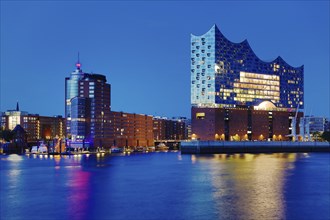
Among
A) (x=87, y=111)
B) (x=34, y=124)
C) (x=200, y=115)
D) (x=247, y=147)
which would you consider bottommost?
(x=247, y=147)

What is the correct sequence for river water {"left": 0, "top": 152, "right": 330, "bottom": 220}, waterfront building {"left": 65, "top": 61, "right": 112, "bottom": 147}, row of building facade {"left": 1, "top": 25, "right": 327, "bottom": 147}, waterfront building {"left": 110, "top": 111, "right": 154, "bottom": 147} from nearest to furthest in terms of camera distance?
river water {"left": 0, "top": 152, "right": 330, "bottom": 220}, row of building facade {"left": 1, "top": 25, "right": 327, "bottom": 147}, waterfront building {"left": 65, "top": 61, "right": 112, "bottom": 147}, waterfront building {"left": 110, "top": 111, "right": 154, "bottom": 147}

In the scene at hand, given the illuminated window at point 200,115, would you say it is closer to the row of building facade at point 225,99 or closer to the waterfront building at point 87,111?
the row of building facade at point 225,99

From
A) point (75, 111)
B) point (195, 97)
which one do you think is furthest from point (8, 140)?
point (195, 97)

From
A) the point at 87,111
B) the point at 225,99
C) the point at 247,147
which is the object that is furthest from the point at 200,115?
the point at 87,111

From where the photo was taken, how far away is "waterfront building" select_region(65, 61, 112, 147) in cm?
15600

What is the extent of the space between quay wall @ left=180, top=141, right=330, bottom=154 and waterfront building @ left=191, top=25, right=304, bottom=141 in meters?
4.92

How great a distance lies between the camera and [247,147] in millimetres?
114375

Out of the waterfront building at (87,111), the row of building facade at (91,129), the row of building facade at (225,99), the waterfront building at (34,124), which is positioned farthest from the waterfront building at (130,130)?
the waterfront building at (34,124)

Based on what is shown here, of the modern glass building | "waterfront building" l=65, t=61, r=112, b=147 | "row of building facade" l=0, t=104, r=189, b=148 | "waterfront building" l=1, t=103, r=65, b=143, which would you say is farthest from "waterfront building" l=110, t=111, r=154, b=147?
the modern glass building

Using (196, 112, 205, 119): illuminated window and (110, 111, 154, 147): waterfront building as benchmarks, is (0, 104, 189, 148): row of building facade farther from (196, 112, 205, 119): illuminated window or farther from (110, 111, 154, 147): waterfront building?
(196, 112, 205, 119): illuminated window

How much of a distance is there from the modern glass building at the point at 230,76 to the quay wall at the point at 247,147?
46.8 ft

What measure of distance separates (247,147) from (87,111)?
62.2 m

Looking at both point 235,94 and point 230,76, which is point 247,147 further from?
point 230,76

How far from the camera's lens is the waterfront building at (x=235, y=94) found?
122 meters
